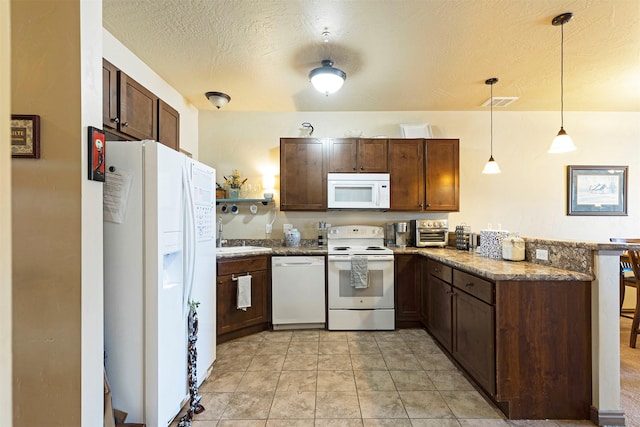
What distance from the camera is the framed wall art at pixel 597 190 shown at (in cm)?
371

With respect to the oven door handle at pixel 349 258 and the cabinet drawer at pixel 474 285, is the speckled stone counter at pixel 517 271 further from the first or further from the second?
the oven door handle at pixel 349 258

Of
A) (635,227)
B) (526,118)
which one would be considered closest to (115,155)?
(526,118)

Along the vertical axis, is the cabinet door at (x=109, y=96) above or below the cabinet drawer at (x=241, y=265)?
above

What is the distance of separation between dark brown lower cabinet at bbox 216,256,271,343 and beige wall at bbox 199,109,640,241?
0.84m

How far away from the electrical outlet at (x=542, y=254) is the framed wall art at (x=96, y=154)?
280cm

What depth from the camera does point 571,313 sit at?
167cm

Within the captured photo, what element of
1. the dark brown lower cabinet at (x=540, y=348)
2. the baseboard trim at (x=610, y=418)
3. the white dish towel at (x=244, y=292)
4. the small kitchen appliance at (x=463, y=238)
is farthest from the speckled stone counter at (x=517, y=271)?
the white dish towel at (x=244, y=292)

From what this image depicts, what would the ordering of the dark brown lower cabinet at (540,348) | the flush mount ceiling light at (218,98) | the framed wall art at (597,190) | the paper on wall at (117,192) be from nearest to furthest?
1. the paper on wall at (117,192)
2. the dark brown lower cabinet at (540,348)
3. the flush mount ceiling light at (218,98)
4. the framed wall art at (597,190)

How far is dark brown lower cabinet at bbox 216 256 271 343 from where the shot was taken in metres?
2.77

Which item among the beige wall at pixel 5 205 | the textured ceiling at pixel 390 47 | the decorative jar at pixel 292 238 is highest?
the textured ceiling at pixel 390 47

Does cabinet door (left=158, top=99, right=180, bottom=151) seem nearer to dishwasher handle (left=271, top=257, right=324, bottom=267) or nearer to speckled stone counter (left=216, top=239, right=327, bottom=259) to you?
speckled stone counter (left=216, top=239, right=327, bottom=259)

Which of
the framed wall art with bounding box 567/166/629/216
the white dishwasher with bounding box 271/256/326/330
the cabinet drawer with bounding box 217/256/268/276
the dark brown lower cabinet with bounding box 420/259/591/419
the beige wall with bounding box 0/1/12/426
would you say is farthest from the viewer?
the framed wall art with bounding box 567/166/629/216

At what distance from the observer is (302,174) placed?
3439 millimetres

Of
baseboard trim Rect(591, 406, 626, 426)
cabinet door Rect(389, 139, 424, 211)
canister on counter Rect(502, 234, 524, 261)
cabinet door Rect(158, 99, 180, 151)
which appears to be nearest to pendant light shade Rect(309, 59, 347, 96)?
cabinet door Rect(389, 139, 424, 211)
